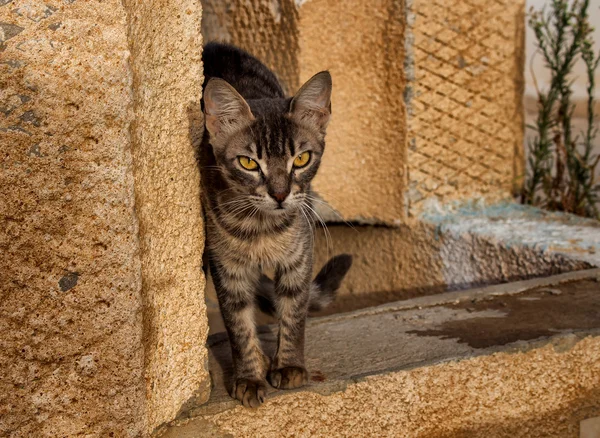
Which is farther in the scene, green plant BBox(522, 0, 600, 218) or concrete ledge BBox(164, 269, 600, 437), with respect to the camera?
green plant BBox(522, 0, 600, 218)

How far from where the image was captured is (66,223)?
1.61 m

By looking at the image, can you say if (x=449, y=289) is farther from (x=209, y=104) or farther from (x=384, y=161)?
(x=209, y=104)

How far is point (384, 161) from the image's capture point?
410cm

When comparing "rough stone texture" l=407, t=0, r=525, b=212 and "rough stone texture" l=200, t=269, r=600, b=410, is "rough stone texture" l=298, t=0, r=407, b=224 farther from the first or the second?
"rough stone texture" l=200, t=269, r=600, b=410

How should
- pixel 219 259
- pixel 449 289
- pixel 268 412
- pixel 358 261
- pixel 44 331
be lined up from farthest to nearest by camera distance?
1. pixel 358 261
2. pixel 449 289
3. pixel 219 259
4. pixel 268 412
5. pixel 44 331

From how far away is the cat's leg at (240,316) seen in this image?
221 cm

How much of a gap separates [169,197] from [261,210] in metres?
0.40

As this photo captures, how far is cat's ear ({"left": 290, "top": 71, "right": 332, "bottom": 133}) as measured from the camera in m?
2.29

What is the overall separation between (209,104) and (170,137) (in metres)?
0.34

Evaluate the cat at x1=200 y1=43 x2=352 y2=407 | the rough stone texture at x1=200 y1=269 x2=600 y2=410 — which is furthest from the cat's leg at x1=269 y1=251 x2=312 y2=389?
the rough stone texture at x1=200 y1=269 x2=600 y2=410

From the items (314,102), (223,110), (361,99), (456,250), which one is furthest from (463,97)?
(223,110)

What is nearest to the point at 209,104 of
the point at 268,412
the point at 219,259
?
the point at 219,259

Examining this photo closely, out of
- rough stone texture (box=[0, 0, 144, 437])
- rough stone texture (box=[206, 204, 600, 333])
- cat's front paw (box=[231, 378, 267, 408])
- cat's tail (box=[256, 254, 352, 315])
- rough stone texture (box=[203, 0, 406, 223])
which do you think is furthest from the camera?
Result: rough stone texture (box=[203, 0, 406, 223])

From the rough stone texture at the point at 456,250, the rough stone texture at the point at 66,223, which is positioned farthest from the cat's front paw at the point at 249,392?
the rough stone texture at the point at 456,250
